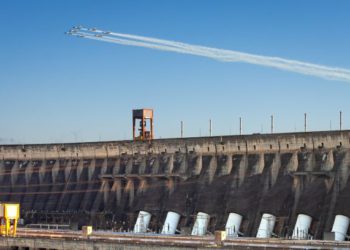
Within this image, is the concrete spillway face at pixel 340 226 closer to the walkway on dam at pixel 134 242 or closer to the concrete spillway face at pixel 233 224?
the walkway on dam at pixel 134 242

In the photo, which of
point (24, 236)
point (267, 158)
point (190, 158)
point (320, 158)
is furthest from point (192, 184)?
point (24, 236)

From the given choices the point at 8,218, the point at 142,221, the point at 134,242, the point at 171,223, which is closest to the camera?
the point at 134,242

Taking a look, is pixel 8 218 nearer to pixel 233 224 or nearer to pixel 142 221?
pixel 142 221

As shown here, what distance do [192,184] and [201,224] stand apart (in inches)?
320

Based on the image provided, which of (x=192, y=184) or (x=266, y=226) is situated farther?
(x=192, y=184)

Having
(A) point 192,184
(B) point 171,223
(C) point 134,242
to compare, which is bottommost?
(C) point 134,242

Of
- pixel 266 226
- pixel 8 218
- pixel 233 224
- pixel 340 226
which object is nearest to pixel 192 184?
pixel 233 224

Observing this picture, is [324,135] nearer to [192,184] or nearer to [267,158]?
[267,158]

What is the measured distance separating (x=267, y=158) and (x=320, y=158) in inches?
281

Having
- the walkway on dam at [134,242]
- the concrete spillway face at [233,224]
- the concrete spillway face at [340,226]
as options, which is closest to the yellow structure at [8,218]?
the walkway on dam at [134,242]

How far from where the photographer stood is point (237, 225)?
296ft

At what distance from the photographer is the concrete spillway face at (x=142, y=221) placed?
326 feet

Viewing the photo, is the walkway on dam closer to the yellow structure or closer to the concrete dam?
the yellow structure

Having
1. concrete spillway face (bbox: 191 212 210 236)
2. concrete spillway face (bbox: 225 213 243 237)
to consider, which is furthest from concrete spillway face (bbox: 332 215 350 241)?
concrete spillway face (bbox: 191 212 210 236)
